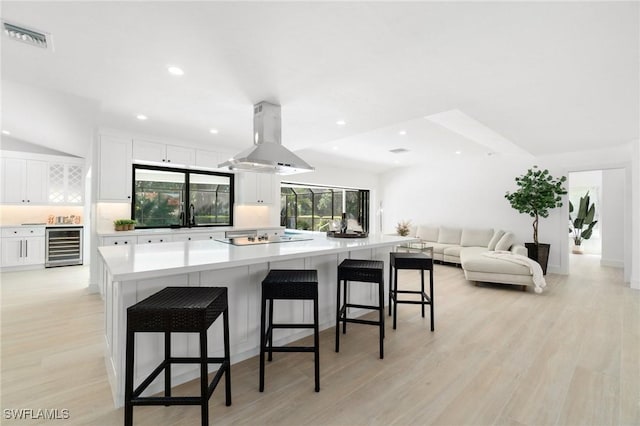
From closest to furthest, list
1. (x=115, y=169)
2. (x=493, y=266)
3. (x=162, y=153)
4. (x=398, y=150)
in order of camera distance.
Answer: (x=115, y=169)
(x=493, y=266)
(x=162, y=153)
(x=398, y=150)

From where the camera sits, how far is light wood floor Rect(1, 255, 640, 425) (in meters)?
1.76

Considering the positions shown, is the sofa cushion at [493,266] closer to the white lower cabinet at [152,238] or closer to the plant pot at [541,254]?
the plant pot at [541,254]

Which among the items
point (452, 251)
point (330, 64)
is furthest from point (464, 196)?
point (330, 64)

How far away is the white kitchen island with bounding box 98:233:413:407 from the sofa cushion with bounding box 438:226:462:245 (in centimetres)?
495

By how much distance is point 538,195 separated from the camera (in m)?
5.66

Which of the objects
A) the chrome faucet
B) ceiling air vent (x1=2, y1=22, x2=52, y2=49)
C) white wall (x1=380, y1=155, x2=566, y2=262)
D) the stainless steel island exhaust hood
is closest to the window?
the chrome faucet

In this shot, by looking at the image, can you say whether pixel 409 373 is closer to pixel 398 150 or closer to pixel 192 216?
pixel 192 216

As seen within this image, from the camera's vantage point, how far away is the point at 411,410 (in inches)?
70.5

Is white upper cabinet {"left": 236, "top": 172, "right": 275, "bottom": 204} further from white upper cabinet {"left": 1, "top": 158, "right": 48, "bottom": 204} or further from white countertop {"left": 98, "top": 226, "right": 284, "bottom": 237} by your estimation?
white upper cabinet {"left": 1, "top": 158, "right": 48, "bottom": 204}

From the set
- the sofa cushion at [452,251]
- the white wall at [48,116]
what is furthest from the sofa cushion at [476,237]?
the white wall at [48,116]

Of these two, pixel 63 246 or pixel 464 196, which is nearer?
pixel 63 246

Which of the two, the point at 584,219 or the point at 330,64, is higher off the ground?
the point at 330,64

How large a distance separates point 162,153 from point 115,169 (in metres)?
0.72

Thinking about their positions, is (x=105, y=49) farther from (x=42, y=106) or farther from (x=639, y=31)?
(x=639, y=31)
